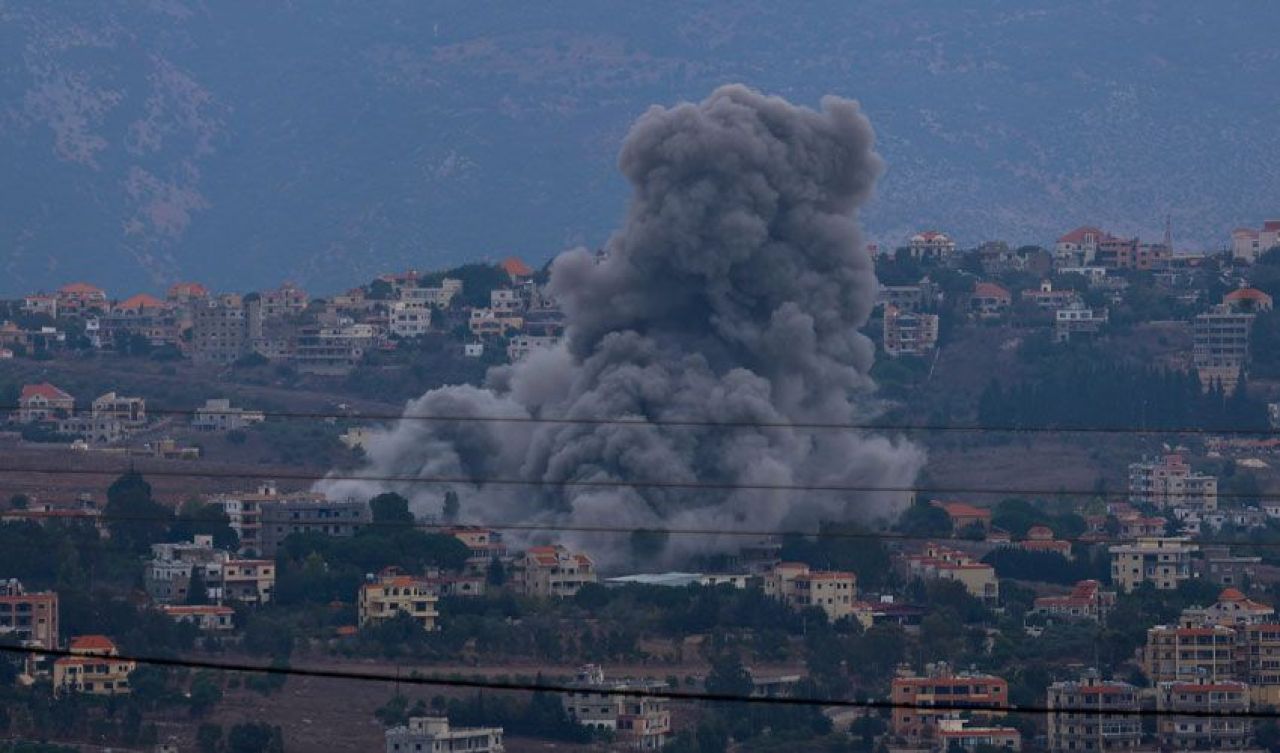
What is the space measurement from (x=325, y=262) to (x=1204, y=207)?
39.5 m

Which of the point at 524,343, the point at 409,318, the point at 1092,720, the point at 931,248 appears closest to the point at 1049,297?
the point at 931,248

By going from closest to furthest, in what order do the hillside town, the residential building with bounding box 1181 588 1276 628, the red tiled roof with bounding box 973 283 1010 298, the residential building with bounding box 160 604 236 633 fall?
the hillside town
the residential building with bounding box 1181 588 1276 628
the residential building with bounding box 160 604 236 633
the red tiled roof with bounding box 973 283 1010 298

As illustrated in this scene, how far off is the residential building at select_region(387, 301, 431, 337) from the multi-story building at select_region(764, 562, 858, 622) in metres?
46.6

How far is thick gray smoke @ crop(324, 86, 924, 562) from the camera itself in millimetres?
65562

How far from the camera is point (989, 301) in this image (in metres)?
110

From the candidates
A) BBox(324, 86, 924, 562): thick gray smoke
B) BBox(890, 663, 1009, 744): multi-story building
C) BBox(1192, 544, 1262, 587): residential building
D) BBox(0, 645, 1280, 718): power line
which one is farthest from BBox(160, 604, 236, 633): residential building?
BBox(1192, 544, 1262, 587): residential building

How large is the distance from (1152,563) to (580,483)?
361 inches

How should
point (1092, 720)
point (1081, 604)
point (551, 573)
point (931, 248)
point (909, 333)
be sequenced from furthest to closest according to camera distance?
point (931, 248), point (909, 333), point (551, 573), point (1081, 604), point (1092, 720)

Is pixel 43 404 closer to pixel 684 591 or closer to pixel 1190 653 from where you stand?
pixel 684 591

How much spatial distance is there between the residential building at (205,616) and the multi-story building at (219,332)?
4777 centimetres

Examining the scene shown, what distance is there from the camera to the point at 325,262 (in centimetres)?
18325

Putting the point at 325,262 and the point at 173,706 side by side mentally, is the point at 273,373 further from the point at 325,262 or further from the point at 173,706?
the point at 325,262

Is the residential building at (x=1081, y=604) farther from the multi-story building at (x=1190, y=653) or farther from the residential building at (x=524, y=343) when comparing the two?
the residential building at (x=524, y=343)

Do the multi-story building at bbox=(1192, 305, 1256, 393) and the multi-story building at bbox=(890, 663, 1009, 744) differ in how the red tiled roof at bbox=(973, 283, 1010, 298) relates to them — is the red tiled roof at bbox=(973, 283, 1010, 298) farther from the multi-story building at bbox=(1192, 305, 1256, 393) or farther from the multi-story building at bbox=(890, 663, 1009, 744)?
the multi-story building at bbox=(890, 663, 1009, 744)
